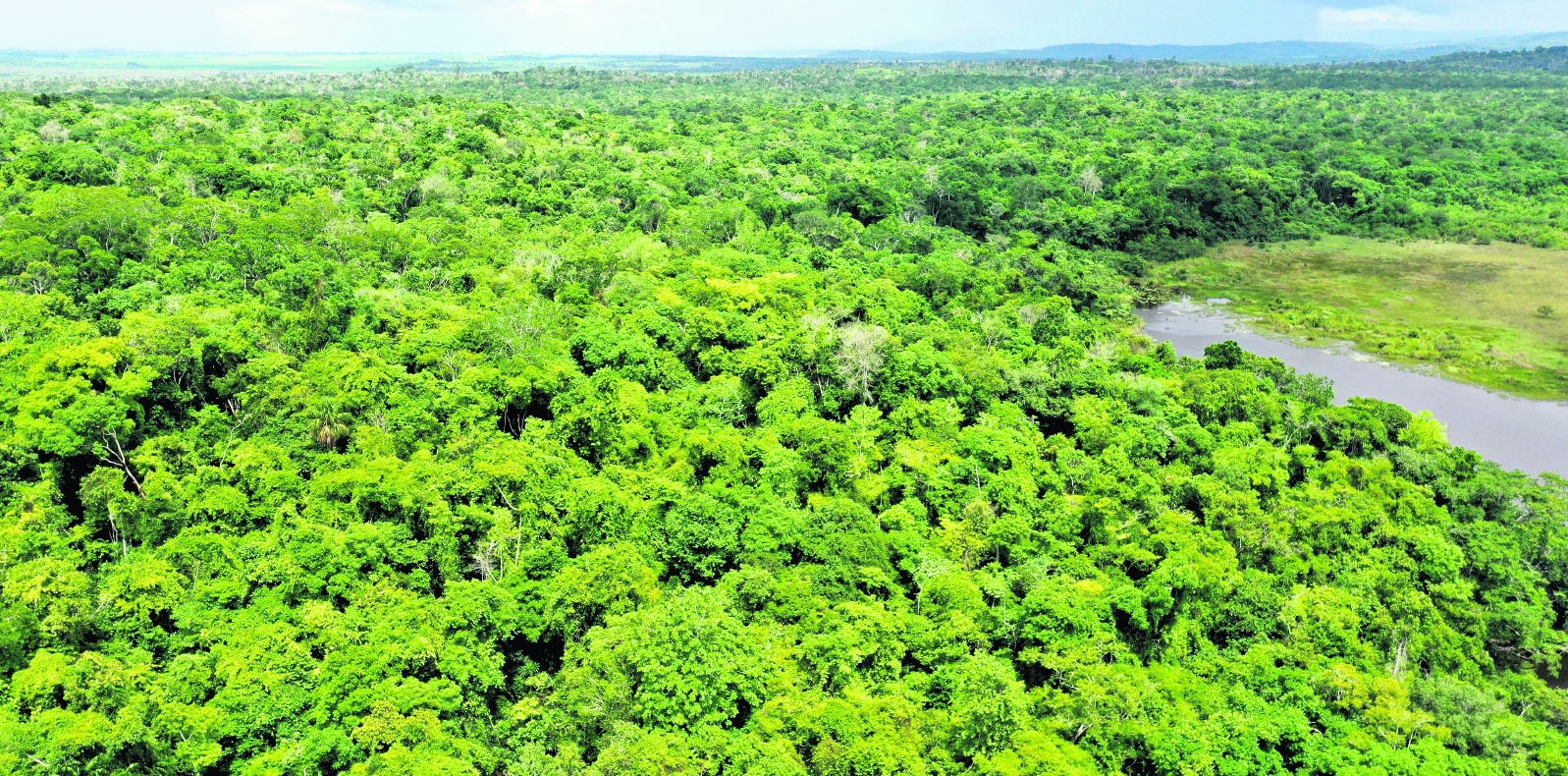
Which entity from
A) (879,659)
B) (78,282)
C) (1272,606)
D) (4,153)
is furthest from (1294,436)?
(4,153)

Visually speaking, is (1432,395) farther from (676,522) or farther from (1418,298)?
(676,522)

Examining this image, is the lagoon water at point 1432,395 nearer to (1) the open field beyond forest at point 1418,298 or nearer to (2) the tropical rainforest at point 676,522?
(1) the open field beyond forest at point 1418,298

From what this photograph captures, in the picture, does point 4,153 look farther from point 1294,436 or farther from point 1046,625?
point 1294,436

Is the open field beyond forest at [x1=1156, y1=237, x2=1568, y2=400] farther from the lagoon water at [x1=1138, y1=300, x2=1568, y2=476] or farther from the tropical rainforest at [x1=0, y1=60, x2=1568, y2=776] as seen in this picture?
the tropical rainforest at [x1=0, y1=60, x2=1568, y2=776]

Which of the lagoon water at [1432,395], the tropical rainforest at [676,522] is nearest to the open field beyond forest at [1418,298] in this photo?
the lagoon water at [1432,395]

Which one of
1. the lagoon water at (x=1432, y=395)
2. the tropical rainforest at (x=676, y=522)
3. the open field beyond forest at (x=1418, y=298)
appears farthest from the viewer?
the open field beyond forest at (x=1418, y=298)

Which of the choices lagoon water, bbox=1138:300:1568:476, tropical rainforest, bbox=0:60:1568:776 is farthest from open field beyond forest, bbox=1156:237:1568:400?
tropical rainforest, bbox=0:60:1568:776

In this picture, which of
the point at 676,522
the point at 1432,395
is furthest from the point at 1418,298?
the point at 676,522
